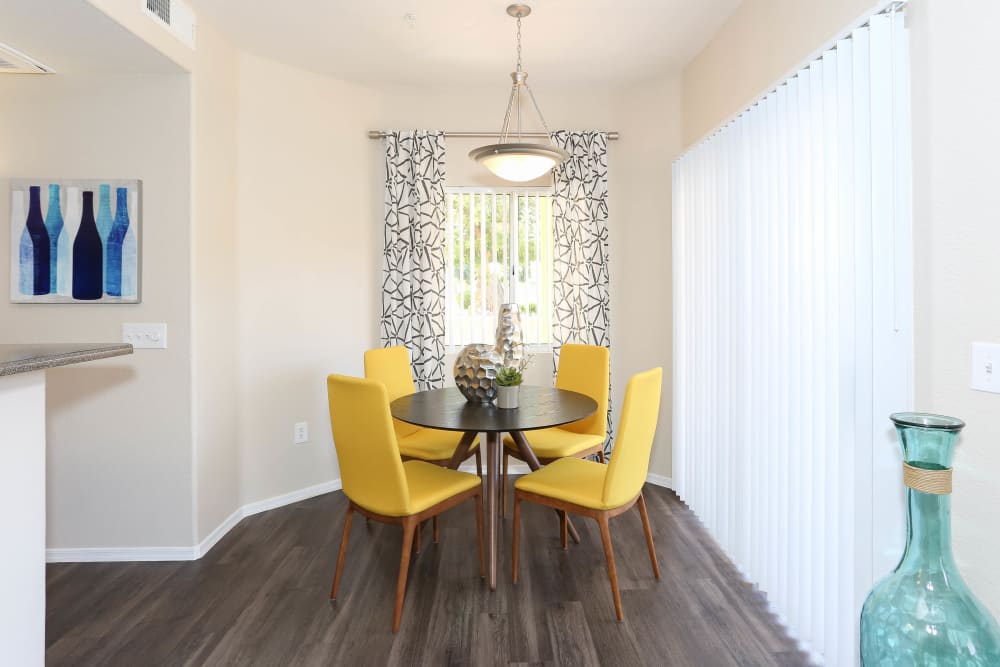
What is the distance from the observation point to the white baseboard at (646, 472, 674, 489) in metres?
3.59

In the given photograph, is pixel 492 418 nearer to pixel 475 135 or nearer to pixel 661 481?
pixel 661 481

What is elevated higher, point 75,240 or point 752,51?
point 752,51

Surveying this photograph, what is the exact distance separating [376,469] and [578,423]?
4.83ft

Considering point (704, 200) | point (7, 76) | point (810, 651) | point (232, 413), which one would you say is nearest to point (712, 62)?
point (704, 200)

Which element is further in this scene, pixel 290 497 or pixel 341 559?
pixel 290 497

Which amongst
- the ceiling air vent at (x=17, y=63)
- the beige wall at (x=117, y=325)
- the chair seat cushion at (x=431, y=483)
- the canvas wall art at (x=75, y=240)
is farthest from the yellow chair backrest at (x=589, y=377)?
the ceiling air vent at (x=17, y=63)

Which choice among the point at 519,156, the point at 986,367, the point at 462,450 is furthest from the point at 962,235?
the point at 462,450

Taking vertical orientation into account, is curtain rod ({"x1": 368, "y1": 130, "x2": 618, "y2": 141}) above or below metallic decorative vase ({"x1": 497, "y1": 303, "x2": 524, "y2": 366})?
above

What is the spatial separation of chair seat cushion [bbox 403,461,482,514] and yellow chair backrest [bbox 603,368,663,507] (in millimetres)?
621

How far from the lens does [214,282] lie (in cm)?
287

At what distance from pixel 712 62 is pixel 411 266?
224 cm

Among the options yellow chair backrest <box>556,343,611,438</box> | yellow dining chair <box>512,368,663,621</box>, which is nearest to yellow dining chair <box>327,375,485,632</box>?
yellow dining chair <box>512,368,663,621</box>

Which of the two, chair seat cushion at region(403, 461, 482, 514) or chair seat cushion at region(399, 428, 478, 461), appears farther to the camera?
chair seat cushion at region(399, 428, 478, 461)

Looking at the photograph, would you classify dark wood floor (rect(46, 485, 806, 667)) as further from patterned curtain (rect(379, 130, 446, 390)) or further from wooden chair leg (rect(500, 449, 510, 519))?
patterned curtain (rect(379, 130, 446, 390))
